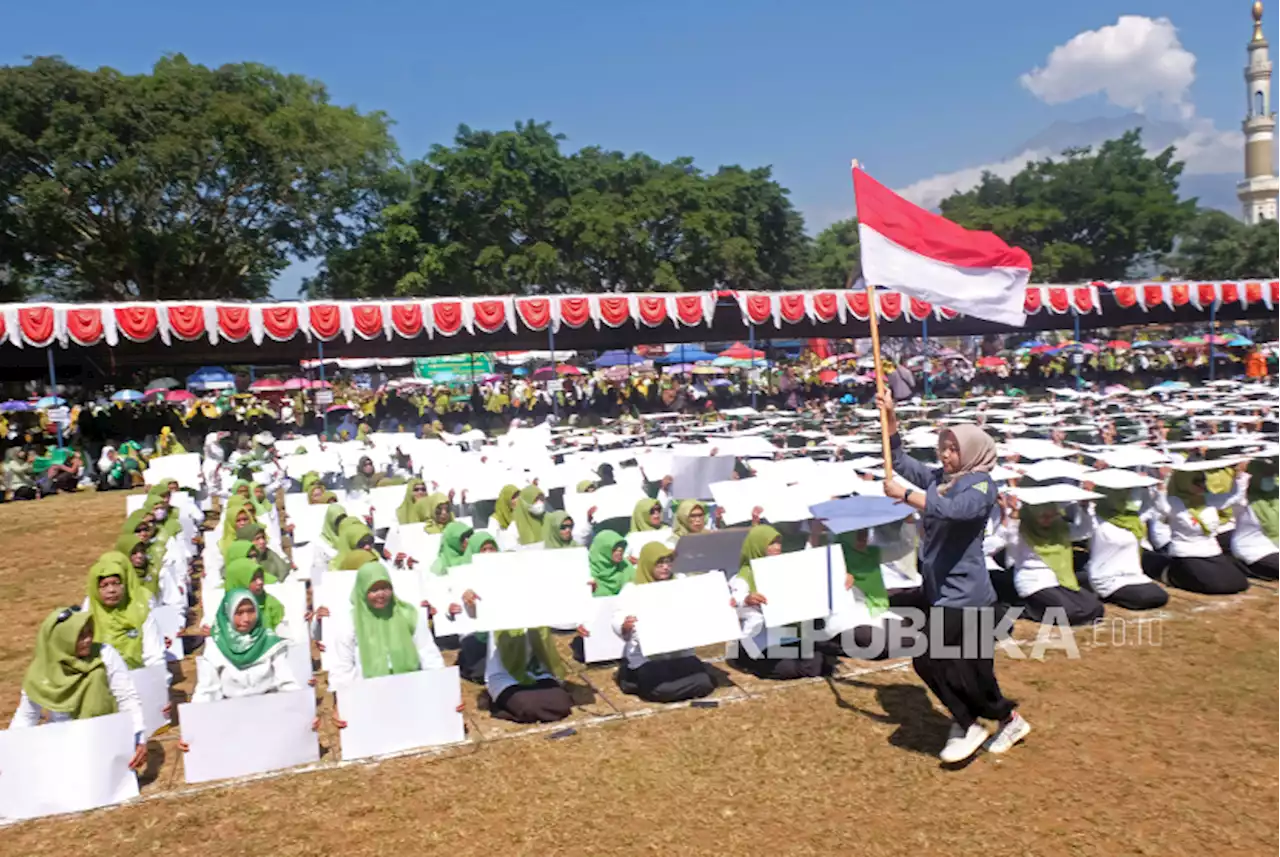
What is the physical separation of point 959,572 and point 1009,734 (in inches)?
38.5

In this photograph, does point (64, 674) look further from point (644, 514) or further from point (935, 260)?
point (935, 260)

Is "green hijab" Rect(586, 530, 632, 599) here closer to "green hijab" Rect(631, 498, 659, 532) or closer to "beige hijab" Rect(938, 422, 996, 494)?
"green hijab" Rect(631, 498, 659, 532)

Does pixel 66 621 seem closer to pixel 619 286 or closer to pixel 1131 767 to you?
pixel 1131 767

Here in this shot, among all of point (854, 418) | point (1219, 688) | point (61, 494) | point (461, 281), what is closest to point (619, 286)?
point (461, 281)

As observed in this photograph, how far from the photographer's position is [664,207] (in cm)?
3553

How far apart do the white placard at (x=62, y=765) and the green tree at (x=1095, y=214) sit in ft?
137

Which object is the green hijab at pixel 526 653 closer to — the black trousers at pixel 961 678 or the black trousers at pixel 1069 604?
the black trousers at pixel 961 678

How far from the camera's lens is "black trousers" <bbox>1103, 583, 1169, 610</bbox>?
682cm

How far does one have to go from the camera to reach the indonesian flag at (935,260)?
5.29 metres

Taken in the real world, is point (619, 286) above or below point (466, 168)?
below

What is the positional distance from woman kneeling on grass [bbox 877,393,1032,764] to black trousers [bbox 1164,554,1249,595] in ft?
12.0

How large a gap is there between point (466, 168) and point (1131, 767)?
32448 millimetres

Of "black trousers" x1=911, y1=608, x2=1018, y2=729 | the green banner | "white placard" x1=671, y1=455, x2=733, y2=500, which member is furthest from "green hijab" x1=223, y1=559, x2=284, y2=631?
the green banner

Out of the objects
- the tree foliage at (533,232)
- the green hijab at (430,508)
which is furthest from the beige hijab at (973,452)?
the tree foliage at (533,232)
